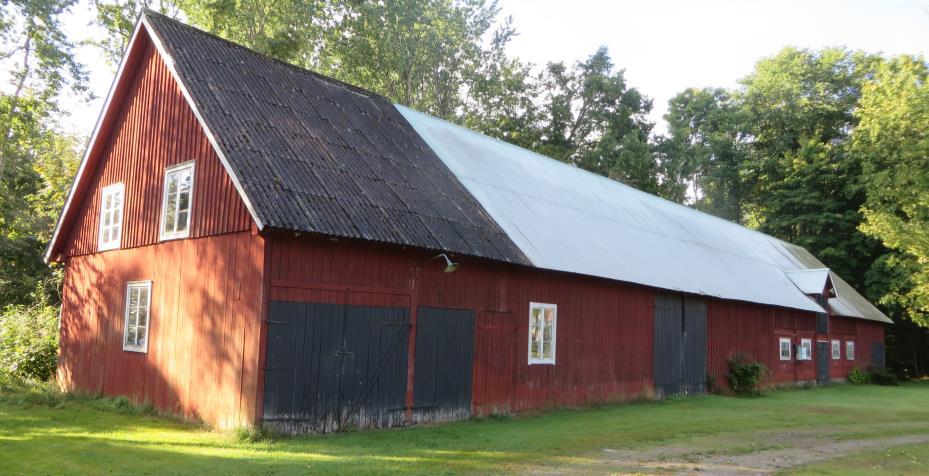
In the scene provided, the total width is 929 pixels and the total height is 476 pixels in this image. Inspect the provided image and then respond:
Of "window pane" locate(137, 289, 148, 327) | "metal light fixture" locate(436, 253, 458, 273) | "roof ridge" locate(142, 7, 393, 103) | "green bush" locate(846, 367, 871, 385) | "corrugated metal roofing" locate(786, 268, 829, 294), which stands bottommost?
"green bush" locate(846, 367, 871, 385)

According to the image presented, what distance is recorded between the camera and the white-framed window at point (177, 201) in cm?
1388

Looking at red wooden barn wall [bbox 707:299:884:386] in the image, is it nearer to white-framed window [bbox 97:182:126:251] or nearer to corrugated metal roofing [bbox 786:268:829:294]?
corrugated metal roofing [bbox 786:268:829:294]

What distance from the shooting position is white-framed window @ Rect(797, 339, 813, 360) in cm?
3038

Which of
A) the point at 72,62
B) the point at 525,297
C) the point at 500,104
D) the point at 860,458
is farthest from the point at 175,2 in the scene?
the point at 860,458

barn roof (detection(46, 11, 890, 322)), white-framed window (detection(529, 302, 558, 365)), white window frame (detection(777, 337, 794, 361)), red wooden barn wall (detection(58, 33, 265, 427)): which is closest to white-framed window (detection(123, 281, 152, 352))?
red wooden barn wall (detection(58, 33, 265, 427))

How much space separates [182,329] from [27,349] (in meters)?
8.21

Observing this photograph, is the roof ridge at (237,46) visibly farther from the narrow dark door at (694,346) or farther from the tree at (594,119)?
the tree at (594,119)

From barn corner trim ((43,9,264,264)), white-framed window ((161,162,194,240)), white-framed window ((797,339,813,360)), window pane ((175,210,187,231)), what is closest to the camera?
barn corner trim ((43,9,264,264))

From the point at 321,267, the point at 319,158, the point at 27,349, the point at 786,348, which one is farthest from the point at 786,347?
the point at 27,349

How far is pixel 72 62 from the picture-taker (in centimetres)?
2777

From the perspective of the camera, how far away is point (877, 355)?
1508 inches

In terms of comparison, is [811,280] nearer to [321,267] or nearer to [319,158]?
[319,158]

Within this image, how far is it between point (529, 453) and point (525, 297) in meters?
5.62

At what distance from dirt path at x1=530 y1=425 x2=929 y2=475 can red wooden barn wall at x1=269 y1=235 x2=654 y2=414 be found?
14.0ft
